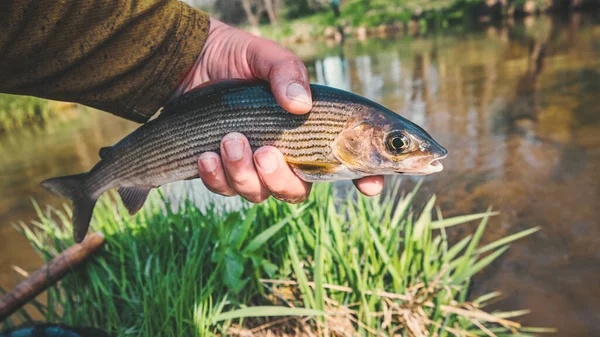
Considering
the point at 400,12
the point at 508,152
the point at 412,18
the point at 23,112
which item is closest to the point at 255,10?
the point at 400,12

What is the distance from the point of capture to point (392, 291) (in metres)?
2.85

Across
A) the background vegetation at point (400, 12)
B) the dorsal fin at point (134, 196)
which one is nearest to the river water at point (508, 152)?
the dorsal fin at point (134, 196)

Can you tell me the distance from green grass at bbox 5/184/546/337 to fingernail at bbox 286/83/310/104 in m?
0.98

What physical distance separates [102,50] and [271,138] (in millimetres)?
1168

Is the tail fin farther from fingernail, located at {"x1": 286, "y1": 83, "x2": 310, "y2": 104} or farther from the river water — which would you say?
the river water

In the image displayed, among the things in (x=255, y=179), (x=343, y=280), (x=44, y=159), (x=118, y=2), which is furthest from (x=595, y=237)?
(x=44, y=159)

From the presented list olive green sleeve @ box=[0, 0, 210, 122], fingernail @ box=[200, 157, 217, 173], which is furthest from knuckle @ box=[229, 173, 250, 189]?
olive green sleeve @ box=[0, 0, 210, 122]

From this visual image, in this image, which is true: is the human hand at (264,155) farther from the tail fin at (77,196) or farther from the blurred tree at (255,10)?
the blurred tree at (255,10)

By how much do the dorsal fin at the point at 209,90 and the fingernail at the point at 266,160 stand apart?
35 centimetres

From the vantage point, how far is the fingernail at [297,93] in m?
1.96

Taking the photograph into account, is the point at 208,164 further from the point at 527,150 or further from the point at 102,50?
the point at 527,150

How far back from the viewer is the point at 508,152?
6.08 meters

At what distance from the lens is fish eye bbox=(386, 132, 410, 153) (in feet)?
6.22

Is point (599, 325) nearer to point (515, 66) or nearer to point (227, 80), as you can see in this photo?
point (227, 80)
